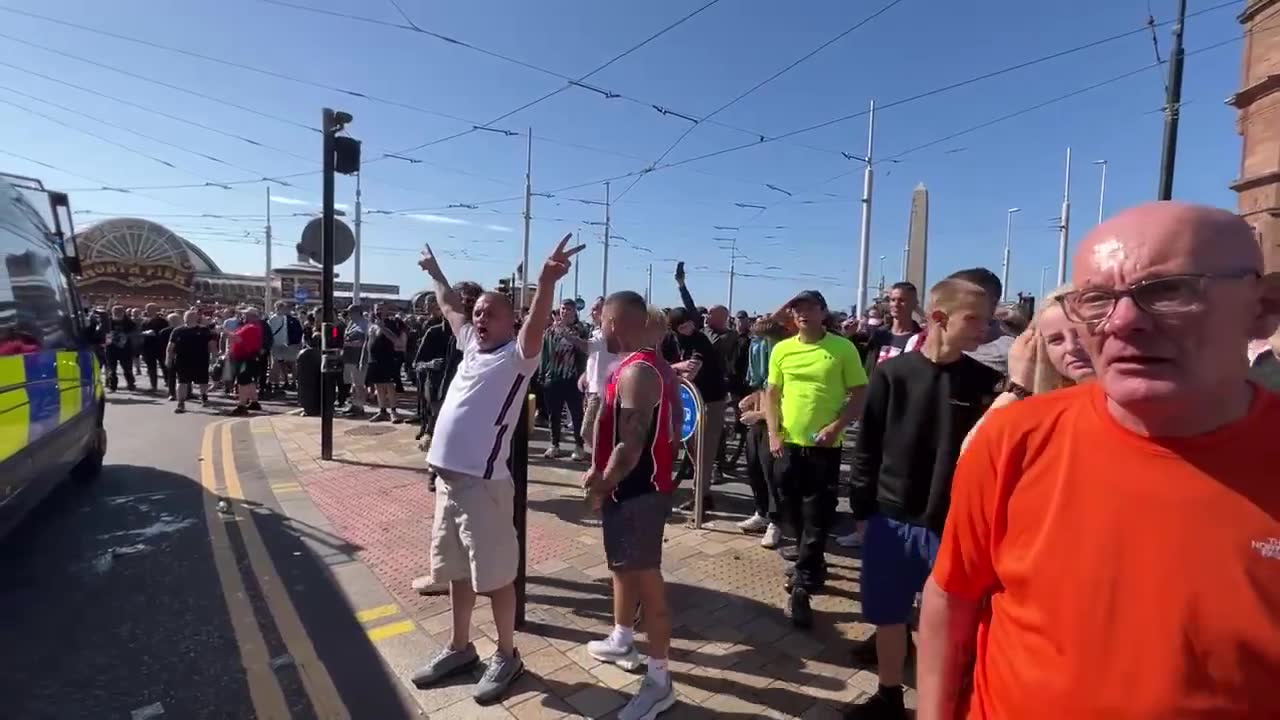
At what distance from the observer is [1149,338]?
1078 millimetres

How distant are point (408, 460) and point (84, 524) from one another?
9.37 feet

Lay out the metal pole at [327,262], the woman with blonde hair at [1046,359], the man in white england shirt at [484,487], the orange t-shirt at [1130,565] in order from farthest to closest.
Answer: the metal pole at [327,262] → the man in white england shirt at [484,487] → the woman with blonde hair at [1046,359] → the orange t-shirt at [1130,565]

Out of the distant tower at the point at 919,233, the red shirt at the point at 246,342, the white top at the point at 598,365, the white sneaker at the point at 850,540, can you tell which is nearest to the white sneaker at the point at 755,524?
the white sneaker at the point at 850,540

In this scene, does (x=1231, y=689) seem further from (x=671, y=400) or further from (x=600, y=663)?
(x=600, y=663)

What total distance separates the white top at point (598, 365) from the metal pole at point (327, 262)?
3.16 meters

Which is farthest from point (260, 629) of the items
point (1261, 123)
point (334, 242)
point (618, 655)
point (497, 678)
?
point (1261, 123)

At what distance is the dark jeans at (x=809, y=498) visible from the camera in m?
3.71

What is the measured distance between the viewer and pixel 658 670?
9.19ft

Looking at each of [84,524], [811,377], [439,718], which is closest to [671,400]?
[811,377]

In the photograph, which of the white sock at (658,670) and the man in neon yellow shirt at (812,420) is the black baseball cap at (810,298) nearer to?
the man in neon yellow shirt at (812,420)

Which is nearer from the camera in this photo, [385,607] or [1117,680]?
[1117,680]

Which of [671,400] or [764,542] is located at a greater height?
[671,400]

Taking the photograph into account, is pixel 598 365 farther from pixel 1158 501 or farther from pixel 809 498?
pixel 1158 501

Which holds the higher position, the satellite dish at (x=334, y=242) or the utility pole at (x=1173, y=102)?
the utility pole at (x=1173, y=102)
